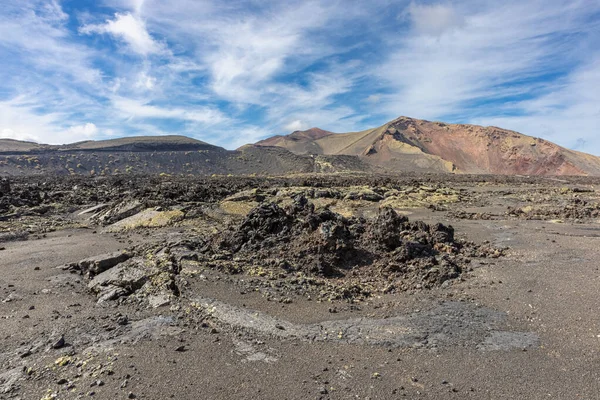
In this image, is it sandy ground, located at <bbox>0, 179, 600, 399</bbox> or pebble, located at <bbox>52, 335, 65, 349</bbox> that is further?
pebble, located at <bbox>52, 335, 65, 349</bbox>

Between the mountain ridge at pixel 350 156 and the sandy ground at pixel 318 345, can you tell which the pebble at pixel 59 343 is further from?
the mountain ridge at pixel 350 156

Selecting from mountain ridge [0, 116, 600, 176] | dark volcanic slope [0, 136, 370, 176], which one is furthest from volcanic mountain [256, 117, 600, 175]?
dark volcanic slope [0, 136, 370, 176]

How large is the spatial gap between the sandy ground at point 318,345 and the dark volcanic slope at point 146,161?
54.4 metres

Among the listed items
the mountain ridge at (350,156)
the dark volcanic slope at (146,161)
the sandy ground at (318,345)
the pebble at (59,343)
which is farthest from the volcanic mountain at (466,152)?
the pebble at (59,343)

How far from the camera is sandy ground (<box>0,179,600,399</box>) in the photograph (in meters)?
4.33

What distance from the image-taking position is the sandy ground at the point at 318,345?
433 centimetres

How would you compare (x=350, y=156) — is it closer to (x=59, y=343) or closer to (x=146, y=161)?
(x=146, y=161)

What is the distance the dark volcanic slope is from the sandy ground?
179ft

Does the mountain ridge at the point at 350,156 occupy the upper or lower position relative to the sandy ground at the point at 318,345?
upper

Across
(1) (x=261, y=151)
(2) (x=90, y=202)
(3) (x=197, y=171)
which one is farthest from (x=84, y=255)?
(1) (x=261, y=151)

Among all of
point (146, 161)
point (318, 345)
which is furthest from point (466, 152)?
point (318, 345)

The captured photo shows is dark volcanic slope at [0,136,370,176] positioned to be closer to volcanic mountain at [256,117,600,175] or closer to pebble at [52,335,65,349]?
volcanic mountain at [256,117,600,175]

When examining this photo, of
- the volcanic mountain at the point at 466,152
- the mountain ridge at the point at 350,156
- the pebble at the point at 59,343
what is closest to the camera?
the pebble at the point at 59,343

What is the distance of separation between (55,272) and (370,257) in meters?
8.00
